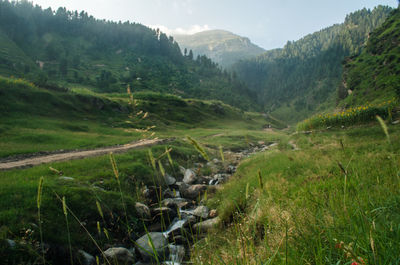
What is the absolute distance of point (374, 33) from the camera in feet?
220

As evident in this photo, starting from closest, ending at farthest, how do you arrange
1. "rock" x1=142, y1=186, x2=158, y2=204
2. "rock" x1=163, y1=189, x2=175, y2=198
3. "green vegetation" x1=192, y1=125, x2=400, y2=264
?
"green vegetation" x1=192, y1=125, x2=400, y2=264
"rock" x1=142, y1=186, x2=158, y2=204
"rock" x1=163, y1=189, x2=175, y2=198

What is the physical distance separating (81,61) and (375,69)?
169967 mm

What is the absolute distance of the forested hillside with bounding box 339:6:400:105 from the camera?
37.0 meters

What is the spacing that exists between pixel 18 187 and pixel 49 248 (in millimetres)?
3466

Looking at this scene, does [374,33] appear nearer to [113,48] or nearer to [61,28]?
[113,48]

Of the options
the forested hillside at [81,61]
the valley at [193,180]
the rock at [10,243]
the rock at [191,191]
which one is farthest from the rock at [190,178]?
the forested hillside at [81,61]

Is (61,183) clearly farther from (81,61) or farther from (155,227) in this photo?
(81,61)

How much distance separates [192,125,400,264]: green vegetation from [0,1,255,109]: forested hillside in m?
108

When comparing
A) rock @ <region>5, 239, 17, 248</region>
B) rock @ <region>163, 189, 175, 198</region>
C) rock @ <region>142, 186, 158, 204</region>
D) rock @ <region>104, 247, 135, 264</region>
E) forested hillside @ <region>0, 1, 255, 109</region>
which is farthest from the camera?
forested hillside @ <region>0, 1, 255, 109</region>

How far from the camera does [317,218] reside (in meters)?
2.12

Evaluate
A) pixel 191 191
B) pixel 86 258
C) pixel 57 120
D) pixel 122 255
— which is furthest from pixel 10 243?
pixel 57 120

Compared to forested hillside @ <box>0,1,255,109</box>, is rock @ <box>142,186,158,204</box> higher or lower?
lower

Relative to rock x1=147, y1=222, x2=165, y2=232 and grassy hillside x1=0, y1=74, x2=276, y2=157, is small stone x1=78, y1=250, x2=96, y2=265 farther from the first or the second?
grassy hillside x1=0, y1=74, x2=276, y2=157

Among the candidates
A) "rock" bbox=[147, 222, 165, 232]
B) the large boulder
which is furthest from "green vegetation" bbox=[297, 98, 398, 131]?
"rock" bbox=[147, 222, 165, 232]
